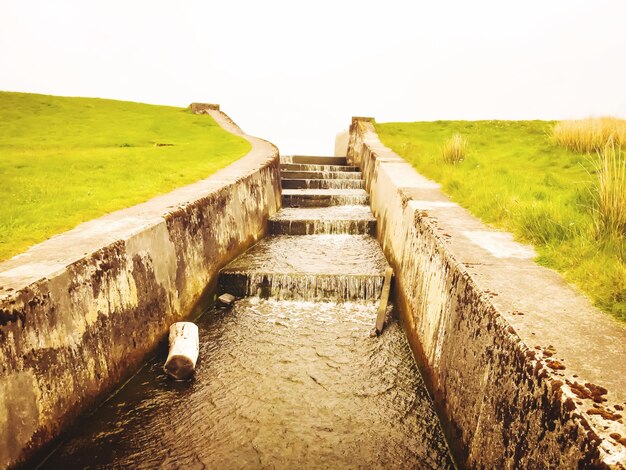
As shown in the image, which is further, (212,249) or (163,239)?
(212,249)

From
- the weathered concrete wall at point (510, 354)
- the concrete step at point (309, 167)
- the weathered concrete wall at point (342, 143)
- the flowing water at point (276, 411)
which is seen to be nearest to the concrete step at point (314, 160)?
the concrete step at point (309, 167)

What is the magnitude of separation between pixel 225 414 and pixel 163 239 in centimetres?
248

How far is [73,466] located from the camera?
11.8 ft

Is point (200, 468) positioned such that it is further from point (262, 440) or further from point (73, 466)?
point (73, 466)

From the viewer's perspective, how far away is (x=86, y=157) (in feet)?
37.7

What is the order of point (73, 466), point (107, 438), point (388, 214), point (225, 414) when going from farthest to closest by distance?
point (388, 214) → point (225, 414) → point (107, 438) → point (73, 466)

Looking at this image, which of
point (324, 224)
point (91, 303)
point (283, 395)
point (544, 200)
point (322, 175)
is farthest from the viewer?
point (322, 175)

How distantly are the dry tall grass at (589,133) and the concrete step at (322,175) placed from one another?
6401mm

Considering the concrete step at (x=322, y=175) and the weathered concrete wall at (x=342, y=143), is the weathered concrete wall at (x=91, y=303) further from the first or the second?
the weathered concrete wall at (x=342, y=143)

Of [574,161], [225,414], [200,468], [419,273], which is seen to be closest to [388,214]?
[419,273]

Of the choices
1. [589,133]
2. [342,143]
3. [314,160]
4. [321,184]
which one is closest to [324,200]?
[321,184]

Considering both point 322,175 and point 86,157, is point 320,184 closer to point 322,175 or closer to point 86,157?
point 322,175

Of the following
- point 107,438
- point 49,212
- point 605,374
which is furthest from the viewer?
point 49,212

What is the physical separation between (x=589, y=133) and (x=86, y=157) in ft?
42.5
